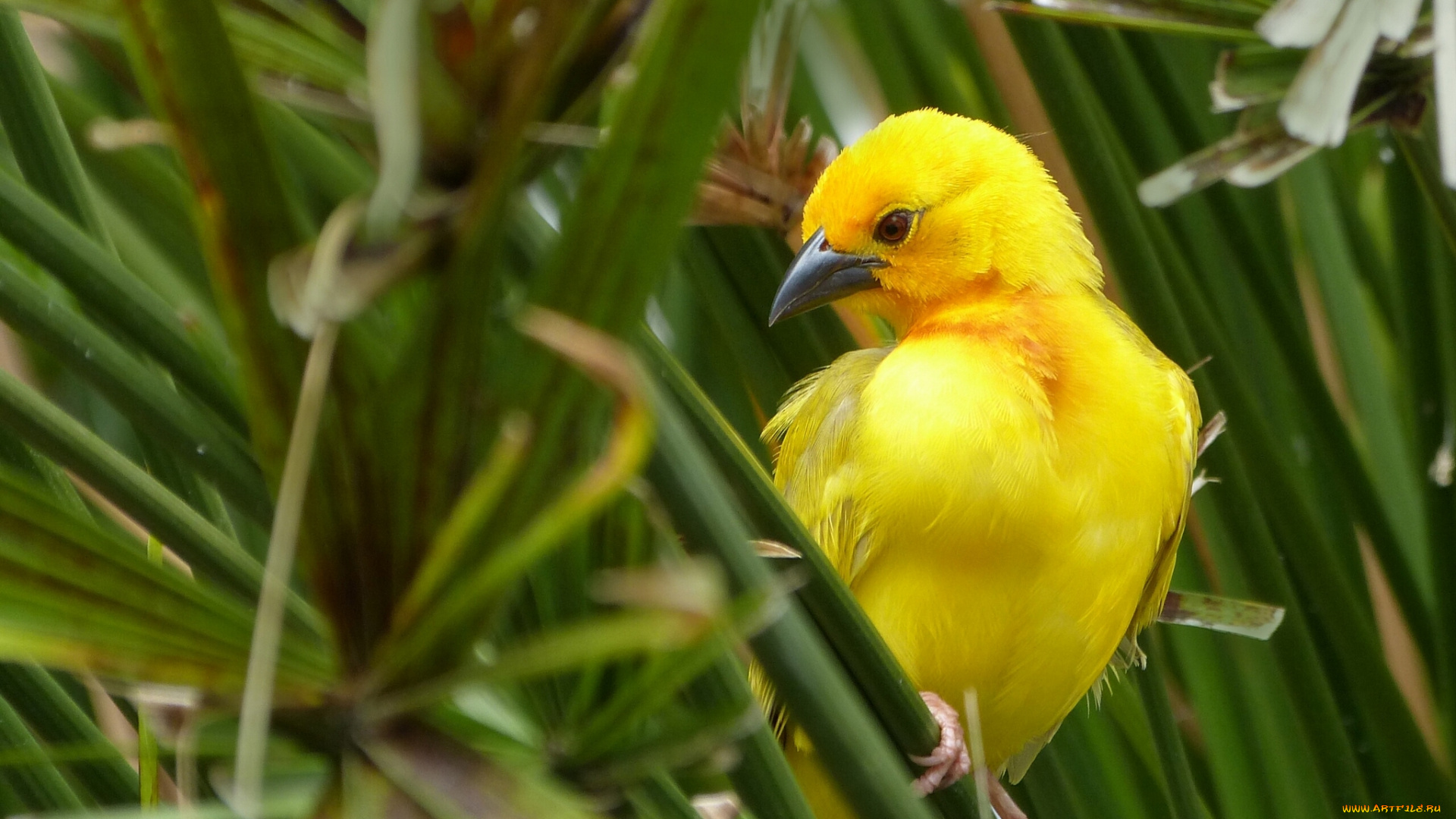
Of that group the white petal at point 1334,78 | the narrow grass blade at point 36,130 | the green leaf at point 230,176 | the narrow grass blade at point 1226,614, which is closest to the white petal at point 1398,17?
the white petal at point 1334,78

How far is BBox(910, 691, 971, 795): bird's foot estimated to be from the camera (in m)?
1.07

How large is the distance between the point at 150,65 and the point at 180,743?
27 cm

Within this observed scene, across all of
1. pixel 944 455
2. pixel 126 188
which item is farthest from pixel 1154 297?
pixel 126 188

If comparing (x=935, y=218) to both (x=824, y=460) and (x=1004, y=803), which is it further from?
(x=1004, y=803)

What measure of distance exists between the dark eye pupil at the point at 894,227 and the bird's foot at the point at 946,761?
0.62 metres

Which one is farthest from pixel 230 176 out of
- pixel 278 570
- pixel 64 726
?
pixel 64 726

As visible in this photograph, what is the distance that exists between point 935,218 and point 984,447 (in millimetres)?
467

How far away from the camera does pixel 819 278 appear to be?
5.40ft

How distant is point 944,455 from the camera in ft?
4.40

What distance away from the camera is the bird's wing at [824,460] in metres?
1.45

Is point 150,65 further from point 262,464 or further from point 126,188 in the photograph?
point 126,188

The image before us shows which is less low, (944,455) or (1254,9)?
(1254,9)

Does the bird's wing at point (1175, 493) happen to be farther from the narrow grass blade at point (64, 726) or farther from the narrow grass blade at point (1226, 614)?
the narrow grass blade at point (64, 726)

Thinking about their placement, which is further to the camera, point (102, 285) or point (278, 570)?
point (102, 285)
